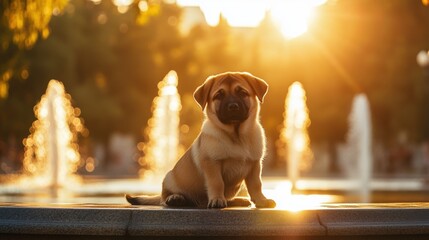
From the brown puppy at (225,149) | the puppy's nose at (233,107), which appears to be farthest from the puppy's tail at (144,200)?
the puppy's nose at (233,107)

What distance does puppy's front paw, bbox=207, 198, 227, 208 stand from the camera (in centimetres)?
671

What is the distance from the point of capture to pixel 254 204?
7.18 meters

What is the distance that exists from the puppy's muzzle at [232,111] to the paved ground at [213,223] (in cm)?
85

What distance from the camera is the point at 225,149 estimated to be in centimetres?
695

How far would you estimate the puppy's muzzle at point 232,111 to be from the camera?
684 centimetres

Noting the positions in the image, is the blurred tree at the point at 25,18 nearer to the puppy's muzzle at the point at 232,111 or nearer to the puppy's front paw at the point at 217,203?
the puppy's muzzle at the point at 232,111

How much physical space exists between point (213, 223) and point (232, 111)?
1002mm

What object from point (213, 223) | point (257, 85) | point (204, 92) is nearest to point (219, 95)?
point (204, 92)

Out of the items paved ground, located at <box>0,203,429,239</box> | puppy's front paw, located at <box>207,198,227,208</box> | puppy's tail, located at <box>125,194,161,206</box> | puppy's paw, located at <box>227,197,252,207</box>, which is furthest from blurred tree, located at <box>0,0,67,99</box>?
paved ground, located at <box>0,203,429,239</box>

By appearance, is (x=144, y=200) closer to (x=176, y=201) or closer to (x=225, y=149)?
(x=176, y=201)

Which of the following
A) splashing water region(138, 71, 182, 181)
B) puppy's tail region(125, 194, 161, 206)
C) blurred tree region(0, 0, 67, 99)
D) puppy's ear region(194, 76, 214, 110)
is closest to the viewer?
puppy's ear region(194, 76, 214, 110)

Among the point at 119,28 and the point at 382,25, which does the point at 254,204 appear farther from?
the point at 119,28

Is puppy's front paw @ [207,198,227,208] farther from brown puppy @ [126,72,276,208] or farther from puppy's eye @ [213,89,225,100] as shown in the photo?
puppy's eye @ [213,89,225,100]

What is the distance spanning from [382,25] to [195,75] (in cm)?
1469
